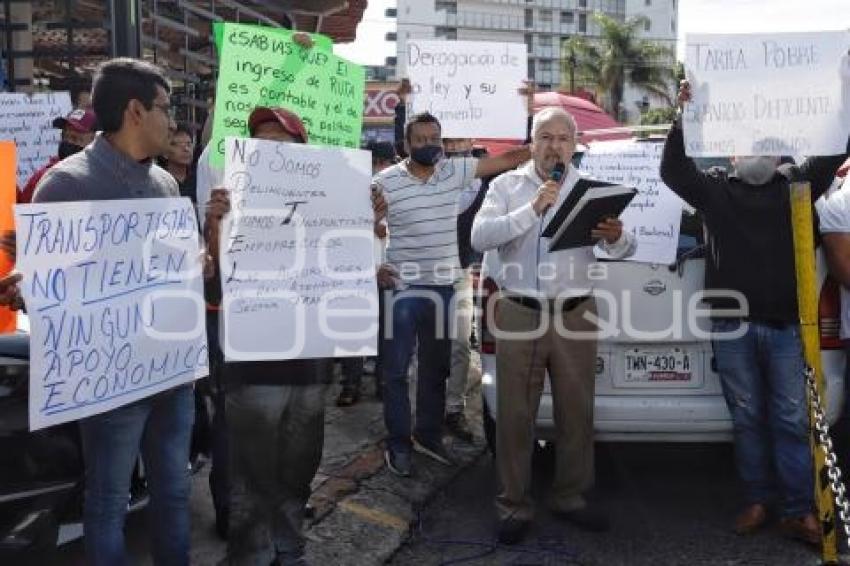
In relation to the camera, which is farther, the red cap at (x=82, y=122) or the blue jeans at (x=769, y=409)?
the red cap at (x=82, y=122)

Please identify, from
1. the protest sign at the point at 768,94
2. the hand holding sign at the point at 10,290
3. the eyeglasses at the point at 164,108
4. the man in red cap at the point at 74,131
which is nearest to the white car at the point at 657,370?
the protest sign at the point at 768,94

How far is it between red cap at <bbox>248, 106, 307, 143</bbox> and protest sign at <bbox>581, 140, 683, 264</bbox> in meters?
1.76

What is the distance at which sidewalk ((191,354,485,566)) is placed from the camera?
13.6 feet

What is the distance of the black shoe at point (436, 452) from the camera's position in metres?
5.39

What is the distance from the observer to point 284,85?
3582 millimetres

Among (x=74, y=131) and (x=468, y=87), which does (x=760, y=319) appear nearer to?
(x=468, y=87)

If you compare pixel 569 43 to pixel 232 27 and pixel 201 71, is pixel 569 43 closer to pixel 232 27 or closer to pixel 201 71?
pixel 201 71

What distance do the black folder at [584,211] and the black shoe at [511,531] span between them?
1.25 meters

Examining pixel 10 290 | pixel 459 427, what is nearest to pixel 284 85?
pixel 10 290

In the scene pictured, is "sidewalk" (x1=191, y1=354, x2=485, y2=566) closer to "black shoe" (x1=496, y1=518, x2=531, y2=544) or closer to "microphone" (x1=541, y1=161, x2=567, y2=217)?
"black shoe" (x1=496, y1=518, x2=531, y2=544)

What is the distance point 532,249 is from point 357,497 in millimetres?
1503

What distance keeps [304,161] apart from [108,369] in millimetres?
988

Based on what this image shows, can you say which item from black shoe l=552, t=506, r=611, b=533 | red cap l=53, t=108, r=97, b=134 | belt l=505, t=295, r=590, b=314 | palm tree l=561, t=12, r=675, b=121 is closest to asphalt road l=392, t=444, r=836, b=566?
black shoe l=552, t=506, r=611, b=533

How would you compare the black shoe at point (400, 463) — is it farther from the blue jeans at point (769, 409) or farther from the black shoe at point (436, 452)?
the blue jeans at point (769, 409)
